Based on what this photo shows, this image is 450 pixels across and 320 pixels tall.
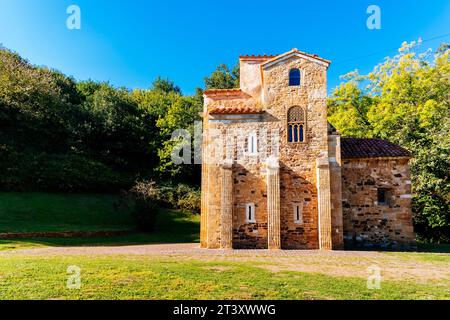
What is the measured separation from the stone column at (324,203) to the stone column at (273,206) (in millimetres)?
2064

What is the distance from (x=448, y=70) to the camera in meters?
27.6

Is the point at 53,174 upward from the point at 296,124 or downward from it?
downward

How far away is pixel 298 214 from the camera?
16547mm

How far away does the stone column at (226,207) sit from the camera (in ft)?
52.9

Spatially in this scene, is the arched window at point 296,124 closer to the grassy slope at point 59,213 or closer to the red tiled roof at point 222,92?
the red tiled roof at point 222,92

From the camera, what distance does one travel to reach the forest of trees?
22.8m

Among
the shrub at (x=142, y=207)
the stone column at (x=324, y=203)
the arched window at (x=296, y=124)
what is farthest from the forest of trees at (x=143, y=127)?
the arched window at (x=296, y=124)

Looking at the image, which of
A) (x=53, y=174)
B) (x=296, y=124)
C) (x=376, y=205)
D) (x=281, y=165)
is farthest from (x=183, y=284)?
(x=53, y=174)

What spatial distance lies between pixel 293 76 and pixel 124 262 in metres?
12.6

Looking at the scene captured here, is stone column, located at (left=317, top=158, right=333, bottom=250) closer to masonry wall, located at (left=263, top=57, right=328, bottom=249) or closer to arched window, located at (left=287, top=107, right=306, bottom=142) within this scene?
masonry wall, located at (left=263, top=57, right=328, bottom=249)

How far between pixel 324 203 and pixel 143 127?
26893 millimetres

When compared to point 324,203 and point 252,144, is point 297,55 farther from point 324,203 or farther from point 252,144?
point 324,203

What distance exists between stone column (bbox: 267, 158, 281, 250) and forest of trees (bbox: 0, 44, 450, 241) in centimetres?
1165
